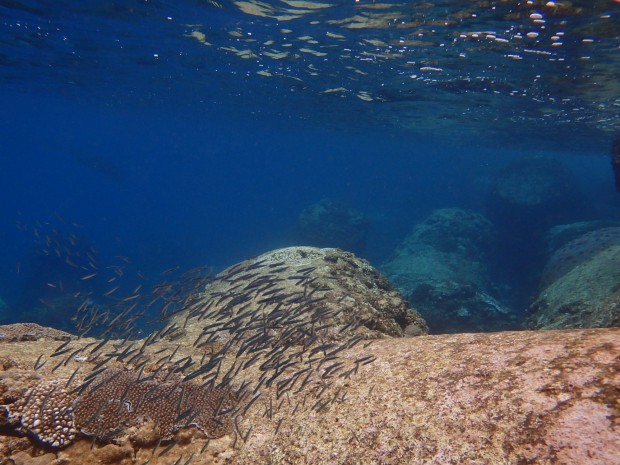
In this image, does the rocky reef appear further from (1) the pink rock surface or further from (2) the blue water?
(2) the blue water

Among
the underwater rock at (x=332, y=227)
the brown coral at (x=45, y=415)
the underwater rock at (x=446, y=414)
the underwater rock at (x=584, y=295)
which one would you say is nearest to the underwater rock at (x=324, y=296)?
the underwater rock at (x=446, y=414)

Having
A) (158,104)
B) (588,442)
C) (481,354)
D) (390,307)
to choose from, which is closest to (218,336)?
(390,307)

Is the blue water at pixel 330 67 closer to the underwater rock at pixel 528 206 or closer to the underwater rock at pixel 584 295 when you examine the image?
the underwater rock at pixel 528 206

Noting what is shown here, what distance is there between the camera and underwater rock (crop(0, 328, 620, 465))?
274cm

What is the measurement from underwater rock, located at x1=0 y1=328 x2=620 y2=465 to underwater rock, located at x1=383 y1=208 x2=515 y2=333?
39.7 ft

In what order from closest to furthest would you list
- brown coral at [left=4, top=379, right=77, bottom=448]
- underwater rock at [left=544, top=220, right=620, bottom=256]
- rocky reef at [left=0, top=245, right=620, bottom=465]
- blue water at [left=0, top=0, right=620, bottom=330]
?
rocky reef at [left=0, top=245, right=620, bottom=465] → brown coral at [left=4, top=379, right=77, bottom=448] → blue water at [left=0, top=0, right=620, bottom=330] → underwater rock at [left=544, top=220, right=620, bottom=256]

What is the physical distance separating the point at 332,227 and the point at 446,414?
87.5 feet

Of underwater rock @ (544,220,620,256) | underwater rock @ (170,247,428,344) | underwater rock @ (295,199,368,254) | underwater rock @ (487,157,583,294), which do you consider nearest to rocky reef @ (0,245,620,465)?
underwater rock @ (170,247,428,344)

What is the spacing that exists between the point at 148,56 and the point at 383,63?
1422 centimetres

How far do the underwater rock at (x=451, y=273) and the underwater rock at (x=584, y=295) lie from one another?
416 centimetres

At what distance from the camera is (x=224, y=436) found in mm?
4285

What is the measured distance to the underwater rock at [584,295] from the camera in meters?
7.24

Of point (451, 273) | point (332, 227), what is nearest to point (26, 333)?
point (451, 273)

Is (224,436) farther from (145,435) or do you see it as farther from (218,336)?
(218,336)
